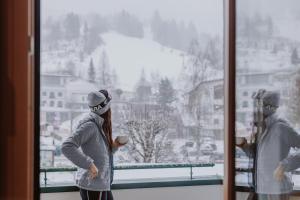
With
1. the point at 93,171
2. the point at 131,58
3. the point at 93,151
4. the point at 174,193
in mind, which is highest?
the point at 131,58

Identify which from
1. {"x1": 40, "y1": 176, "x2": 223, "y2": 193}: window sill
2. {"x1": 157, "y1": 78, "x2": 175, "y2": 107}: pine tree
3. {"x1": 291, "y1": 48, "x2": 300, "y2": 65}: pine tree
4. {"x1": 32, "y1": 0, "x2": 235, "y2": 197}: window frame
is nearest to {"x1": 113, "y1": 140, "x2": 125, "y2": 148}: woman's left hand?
{"x1": 40, "y1": 176, "x2": 223, "y2": 193}: window sill

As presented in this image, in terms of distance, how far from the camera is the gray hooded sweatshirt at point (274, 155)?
5.60 ft

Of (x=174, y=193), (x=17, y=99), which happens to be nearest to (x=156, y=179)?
(x=174, y=193)

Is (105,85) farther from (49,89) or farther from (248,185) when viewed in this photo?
(248,185)

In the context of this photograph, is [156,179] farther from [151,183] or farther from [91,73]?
[91,73]

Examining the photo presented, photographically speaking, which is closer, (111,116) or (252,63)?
(252,63)

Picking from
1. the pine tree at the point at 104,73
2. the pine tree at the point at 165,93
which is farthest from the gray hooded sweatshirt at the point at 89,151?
the pine tree at the point at 165,93

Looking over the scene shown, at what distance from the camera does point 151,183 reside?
8.29 ft

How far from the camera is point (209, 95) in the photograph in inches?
98.1

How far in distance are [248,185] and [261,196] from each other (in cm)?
13

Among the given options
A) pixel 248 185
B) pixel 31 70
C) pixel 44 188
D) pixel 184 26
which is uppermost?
pixel 184 26

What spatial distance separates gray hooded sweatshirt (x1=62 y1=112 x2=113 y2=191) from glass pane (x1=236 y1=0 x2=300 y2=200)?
95 centimetres

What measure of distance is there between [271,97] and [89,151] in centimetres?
113

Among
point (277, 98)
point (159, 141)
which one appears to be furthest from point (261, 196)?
point (159, 141)
